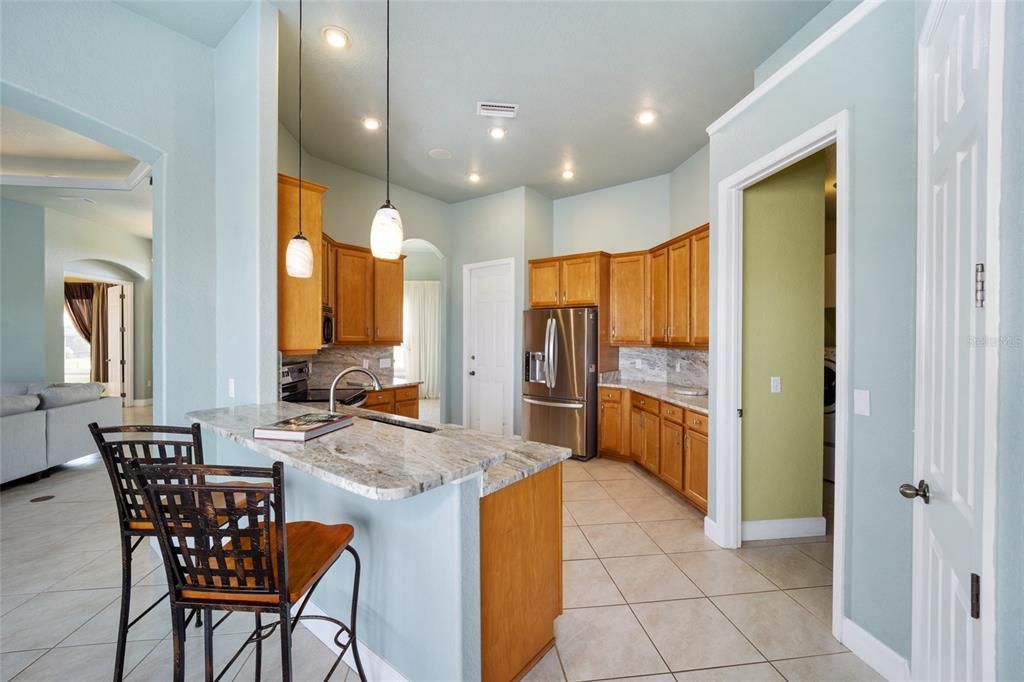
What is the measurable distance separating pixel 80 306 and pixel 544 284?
9.54 metres

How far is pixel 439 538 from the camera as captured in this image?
1354 mm

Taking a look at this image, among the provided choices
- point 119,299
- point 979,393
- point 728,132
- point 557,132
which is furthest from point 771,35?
point 119,299

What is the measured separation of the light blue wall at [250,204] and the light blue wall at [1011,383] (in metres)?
2.74

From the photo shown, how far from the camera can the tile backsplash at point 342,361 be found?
4465 mm

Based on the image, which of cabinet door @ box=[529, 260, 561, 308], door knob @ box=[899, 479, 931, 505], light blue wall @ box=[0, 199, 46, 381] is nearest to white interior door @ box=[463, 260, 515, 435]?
cabinet door @ box=[529, 260, 561, 308]

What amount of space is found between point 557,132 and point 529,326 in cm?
209

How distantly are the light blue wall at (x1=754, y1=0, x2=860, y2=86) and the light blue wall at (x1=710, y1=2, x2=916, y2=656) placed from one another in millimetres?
523

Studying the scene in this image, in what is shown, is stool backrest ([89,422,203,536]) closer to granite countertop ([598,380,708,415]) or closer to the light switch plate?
the light switch plate

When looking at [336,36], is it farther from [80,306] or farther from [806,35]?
[80,306]

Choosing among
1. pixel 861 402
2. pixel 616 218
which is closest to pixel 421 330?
pixel 616 218

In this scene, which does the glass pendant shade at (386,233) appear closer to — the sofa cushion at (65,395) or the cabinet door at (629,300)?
the cabinet door at (629,300)

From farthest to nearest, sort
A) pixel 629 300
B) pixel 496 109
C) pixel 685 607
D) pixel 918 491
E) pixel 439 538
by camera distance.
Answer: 1. pixel 629 300
2. pixel 496 109
3. pixel 685 607
4. pixel 439 538
5. pixel 918 491

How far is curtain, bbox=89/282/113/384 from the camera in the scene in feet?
26.6

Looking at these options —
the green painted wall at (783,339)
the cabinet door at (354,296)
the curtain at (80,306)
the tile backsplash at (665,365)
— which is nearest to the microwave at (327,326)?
the cabinet door at (354,296)
